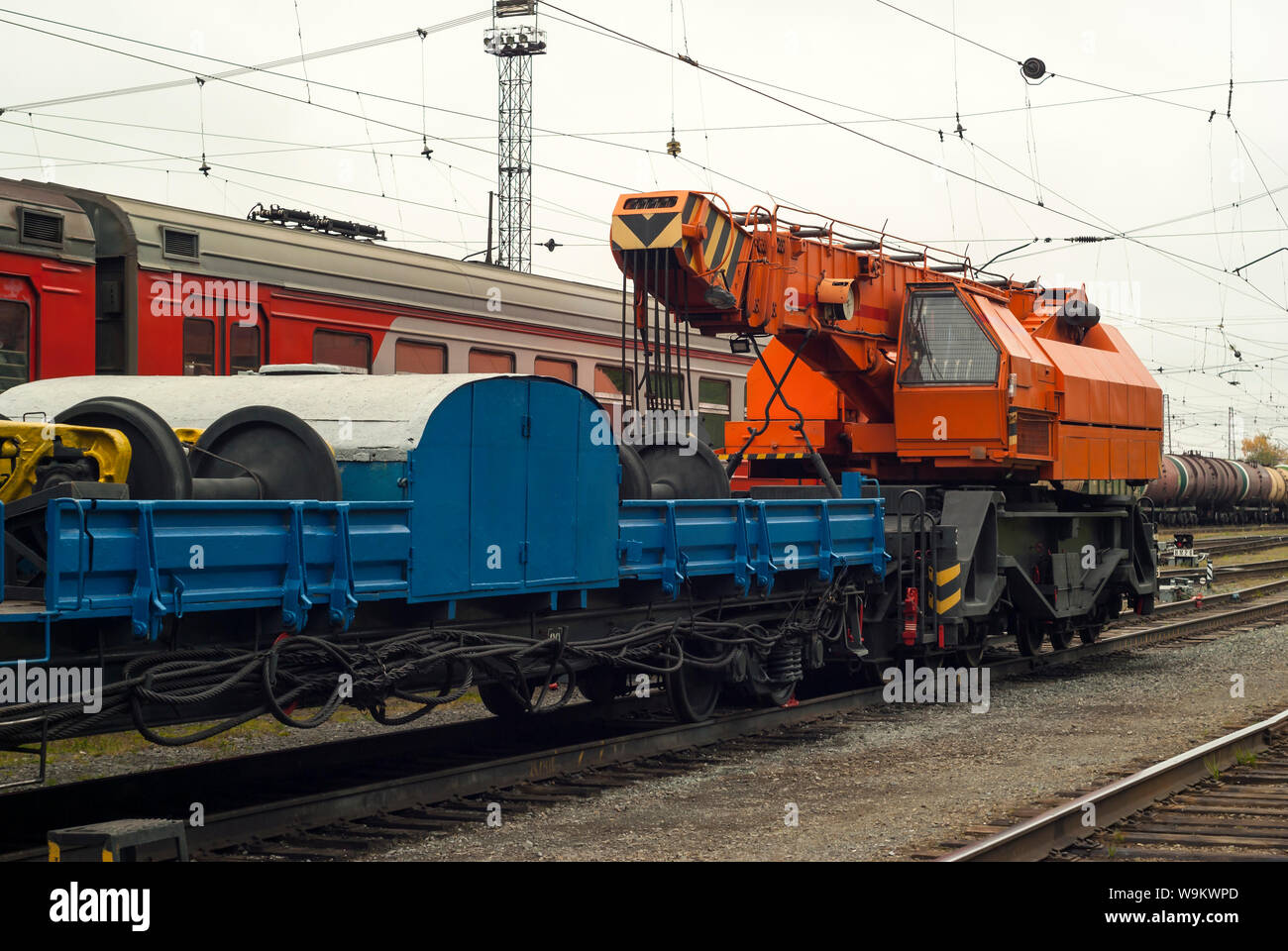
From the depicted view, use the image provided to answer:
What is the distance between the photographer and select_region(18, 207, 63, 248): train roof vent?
1142cm

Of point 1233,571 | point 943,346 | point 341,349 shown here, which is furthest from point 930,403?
point 1233,571

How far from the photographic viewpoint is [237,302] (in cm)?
1297

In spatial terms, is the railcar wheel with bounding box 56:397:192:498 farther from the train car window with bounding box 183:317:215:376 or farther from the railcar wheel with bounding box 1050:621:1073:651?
the railcar wheel with bounding box 1050:621:1073:651

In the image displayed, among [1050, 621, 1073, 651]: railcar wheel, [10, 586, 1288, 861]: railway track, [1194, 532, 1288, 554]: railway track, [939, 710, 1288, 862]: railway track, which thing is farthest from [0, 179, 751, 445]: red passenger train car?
[1194, 532, 1288, 554]: railway track

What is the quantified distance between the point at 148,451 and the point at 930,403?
853cm

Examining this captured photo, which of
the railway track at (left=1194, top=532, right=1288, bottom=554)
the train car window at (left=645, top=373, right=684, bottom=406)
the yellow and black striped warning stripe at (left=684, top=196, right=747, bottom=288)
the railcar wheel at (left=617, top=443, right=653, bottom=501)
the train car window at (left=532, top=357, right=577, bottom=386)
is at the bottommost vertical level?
the railway track at (left=1194, top=532, right=1288, bottom=554)

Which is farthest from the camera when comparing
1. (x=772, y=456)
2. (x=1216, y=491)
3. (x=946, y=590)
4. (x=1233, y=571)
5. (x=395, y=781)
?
(x=1216, y=491)

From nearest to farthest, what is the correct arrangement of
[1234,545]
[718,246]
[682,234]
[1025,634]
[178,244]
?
[682,234]
[718,246]
[178,244]
[1025,634]
[1234,545]

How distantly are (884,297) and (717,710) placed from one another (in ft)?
15.3

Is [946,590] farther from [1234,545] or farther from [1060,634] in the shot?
[1234,545]

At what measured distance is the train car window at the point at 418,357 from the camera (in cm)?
1438

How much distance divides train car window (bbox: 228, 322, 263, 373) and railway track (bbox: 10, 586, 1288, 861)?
14.0ft

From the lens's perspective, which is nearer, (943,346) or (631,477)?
(631,477)

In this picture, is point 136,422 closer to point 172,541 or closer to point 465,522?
point 172,541
